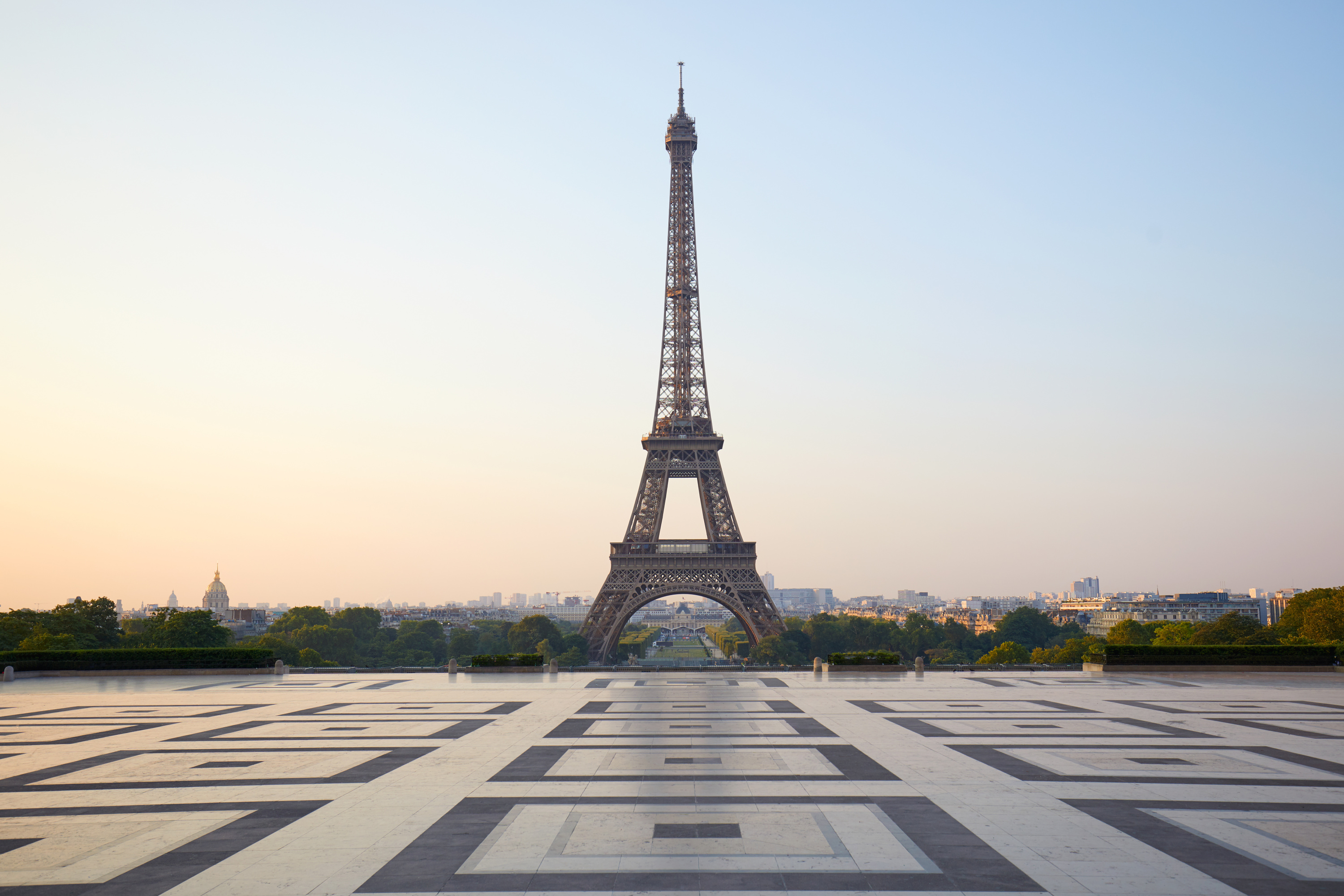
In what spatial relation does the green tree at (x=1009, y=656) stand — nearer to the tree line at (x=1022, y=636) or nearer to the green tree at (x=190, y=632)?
the tree line at (x=1022, y=636)

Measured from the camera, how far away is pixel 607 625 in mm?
66938

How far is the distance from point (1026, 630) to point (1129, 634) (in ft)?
79.3

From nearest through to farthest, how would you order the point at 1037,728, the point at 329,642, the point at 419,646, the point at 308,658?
the point at 1037,728 → the point at 308,658 → the point at 329,642 → the point at 419,646

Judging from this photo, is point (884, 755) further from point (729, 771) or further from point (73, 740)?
point (73, 740)

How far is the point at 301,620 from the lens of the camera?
103812mm

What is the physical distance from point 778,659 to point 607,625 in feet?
42.2

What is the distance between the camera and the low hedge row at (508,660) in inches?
1635

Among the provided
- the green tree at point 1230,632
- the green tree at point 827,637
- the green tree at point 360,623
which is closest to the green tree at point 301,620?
the green tree at point 360,623

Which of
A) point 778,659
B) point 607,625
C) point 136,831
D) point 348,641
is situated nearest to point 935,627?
point 778,659

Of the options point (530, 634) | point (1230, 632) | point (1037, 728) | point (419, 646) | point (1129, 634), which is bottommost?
point (419, 646)

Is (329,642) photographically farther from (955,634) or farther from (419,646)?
(955,634)

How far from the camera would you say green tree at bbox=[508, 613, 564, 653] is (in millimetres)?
91062

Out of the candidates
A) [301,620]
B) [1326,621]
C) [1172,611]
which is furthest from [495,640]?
[1172,611]

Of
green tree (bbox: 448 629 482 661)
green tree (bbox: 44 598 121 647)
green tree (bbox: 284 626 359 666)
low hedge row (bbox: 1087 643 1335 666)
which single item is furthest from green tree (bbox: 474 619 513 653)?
low hedge row (bbox: 1087 643 1335 666)
